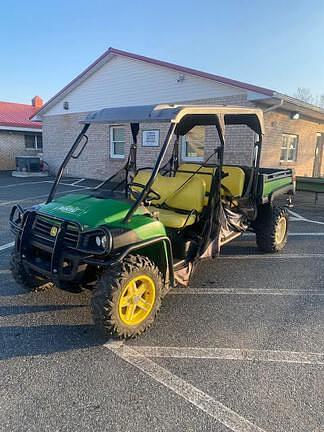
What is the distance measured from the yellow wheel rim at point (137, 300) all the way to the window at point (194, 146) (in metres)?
9.15

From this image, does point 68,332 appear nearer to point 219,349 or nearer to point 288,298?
point 219,349

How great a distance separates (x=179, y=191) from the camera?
14.1 ft

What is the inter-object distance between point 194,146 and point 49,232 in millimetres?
9374

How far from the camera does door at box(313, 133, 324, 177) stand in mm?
16094

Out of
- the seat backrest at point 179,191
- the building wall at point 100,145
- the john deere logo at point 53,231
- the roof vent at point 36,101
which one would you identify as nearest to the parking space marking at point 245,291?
the seat backrest at point 179,191

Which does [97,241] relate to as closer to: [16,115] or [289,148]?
[289,148]

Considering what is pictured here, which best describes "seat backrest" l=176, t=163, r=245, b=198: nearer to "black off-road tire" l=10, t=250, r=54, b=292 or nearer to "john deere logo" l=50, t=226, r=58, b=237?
"john deere logo" l=50, t=226, r=58, b=237

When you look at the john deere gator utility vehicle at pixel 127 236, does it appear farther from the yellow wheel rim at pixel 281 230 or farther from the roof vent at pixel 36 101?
the roof vent at pixel 36 101

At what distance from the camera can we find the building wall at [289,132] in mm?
11367

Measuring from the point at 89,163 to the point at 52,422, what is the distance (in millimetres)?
14154

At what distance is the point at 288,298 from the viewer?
379cm

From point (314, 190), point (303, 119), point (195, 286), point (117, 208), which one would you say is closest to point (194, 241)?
point (195, 286)

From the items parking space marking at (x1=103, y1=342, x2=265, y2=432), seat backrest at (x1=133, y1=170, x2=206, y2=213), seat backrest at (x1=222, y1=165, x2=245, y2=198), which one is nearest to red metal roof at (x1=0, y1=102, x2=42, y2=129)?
seat backrest at (x1=133, y1=170, x2=206, y2=213)

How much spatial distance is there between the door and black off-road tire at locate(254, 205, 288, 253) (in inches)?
486
